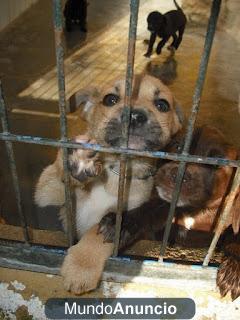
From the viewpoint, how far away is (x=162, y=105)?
8.57ft

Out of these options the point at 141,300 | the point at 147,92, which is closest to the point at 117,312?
the point at 141,300

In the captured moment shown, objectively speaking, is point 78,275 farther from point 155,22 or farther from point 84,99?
point 155,22

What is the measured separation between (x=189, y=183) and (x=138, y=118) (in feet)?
1.48

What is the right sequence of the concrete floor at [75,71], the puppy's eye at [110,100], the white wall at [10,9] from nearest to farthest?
the puppy's eye at [110,100]
the concrete floor at [75,71]
the white wall at [10,9]

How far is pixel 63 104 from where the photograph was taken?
1.52 meters

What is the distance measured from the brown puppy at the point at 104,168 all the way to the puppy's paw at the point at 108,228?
4cm

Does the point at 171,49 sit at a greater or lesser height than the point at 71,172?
lesser

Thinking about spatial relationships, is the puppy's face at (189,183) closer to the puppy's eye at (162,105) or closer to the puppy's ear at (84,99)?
the puppy's eye at (162,105)

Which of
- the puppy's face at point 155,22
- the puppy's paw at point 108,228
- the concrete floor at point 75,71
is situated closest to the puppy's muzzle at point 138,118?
the puppy's paw at point 108,228

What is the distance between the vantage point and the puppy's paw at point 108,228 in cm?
217

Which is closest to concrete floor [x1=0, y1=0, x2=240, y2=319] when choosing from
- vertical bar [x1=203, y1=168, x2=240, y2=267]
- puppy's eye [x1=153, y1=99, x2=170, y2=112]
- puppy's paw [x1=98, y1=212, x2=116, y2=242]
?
puppy's paw [x1=98, y1=212, x2=116, y2=242]

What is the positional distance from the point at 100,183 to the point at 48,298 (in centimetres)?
77

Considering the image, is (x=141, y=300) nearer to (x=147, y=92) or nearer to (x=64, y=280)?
(x=64, y=280)

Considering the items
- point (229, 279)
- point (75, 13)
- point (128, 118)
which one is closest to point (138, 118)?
point (128, 118)
